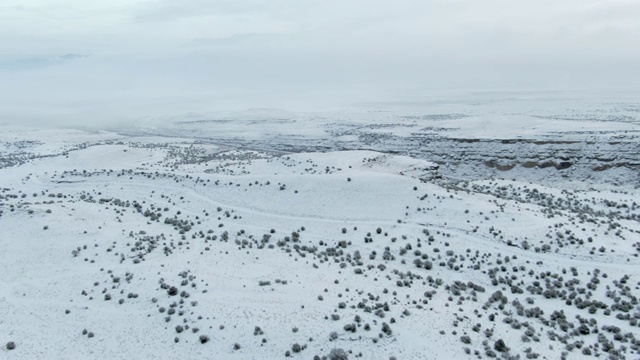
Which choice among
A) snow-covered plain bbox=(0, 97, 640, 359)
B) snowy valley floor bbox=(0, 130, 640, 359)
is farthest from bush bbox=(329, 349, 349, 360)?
snow-covered plain bbox=(0, 97, 640, 359)

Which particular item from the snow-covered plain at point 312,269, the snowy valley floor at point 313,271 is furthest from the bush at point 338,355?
the snow-covered plain at point 312,269

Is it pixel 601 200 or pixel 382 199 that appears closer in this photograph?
pixel 382 199

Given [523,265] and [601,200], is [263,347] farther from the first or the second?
[601,200]

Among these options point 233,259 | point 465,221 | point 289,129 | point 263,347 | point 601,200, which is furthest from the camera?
point 289,129

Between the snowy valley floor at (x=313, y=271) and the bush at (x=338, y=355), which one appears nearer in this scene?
the bush at (x=338, y=355)

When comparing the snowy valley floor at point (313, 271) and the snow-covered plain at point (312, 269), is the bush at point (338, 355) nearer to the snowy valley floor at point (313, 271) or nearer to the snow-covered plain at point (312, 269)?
the snowy valley floor at point (313, 271)

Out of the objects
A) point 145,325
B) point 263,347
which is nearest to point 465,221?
point 263,347

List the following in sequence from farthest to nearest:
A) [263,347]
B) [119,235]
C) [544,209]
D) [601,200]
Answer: [601,200], [544,209], [119,235], [263,347]

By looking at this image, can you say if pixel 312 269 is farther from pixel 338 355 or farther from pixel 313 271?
pixel 338 355
